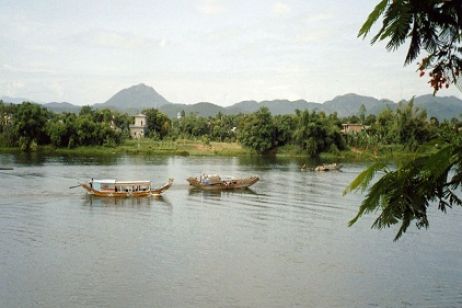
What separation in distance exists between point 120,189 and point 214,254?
52.1 feet

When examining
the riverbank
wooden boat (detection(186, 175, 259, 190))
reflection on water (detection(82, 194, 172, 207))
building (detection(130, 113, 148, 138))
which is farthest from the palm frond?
building (detection(130, 113, 148, 138))

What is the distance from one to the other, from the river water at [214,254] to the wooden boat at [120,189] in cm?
77

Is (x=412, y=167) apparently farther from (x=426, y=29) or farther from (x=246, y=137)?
(x=246, y=137)

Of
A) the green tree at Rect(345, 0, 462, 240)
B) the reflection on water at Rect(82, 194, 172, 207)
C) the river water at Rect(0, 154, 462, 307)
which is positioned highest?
the green tree at Rect(345, 0, 462, 240)

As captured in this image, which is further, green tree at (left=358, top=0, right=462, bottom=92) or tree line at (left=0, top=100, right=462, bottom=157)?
tree line at (left=0, top=100, right=462, bottom=157)

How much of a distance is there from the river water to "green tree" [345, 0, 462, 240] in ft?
39.7

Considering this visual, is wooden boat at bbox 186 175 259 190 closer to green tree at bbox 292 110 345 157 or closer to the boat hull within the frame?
the boat hull

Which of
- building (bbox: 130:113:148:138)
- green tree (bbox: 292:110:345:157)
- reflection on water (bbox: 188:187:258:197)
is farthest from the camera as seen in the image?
building (bbox: 130:113:148:138)

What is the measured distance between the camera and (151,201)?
31.7 meters

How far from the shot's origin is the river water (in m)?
15.0

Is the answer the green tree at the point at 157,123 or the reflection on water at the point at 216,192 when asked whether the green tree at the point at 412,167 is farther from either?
the green tree at the point at 157,123

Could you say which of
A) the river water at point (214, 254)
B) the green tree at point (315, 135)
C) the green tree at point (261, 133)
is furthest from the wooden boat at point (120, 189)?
the green tree at point (261, 133)

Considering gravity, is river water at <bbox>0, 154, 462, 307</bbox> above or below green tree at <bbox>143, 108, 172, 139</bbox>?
below

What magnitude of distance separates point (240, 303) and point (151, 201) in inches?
718
